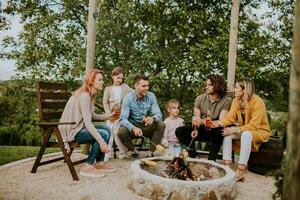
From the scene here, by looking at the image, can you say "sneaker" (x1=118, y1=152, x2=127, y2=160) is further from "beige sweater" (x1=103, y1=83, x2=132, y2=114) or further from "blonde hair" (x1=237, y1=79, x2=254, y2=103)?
"blonde hair" (x1=237, y1=79, x2=254, y2=103)

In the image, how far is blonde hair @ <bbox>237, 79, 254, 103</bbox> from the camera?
5.34 m

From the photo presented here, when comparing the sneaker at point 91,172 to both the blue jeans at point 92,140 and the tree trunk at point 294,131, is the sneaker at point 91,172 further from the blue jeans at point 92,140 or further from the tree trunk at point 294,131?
the tree trunk at point 294,131

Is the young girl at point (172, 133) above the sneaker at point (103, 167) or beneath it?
above

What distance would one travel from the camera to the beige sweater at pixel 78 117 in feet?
15.9

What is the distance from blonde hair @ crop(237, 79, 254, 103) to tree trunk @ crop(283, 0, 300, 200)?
12.7 feet

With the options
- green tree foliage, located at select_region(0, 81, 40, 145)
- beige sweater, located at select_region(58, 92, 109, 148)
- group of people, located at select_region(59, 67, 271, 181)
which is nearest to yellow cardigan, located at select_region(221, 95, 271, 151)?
group of people, located at select_region(59, 67, 271, 181)

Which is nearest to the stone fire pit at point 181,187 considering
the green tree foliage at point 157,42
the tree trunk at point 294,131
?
the tree trunk at point 294,131

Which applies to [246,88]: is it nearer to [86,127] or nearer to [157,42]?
[86,127]

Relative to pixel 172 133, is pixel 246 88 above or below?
above

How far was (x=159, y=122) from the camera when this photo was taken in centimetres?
602

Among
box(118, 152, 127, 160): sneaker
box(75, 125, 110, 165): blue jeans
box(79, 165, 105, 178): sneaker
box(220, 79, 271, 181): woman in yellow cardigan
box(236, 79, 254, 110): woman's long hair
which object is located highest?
box(236, 79, 254, 110): woman's long hair

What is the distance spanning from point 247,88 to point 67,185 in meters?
2.77

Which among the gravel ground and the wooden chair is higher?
the wooden chair

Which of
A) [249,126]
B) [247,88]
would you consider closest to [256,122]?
[249,126]
